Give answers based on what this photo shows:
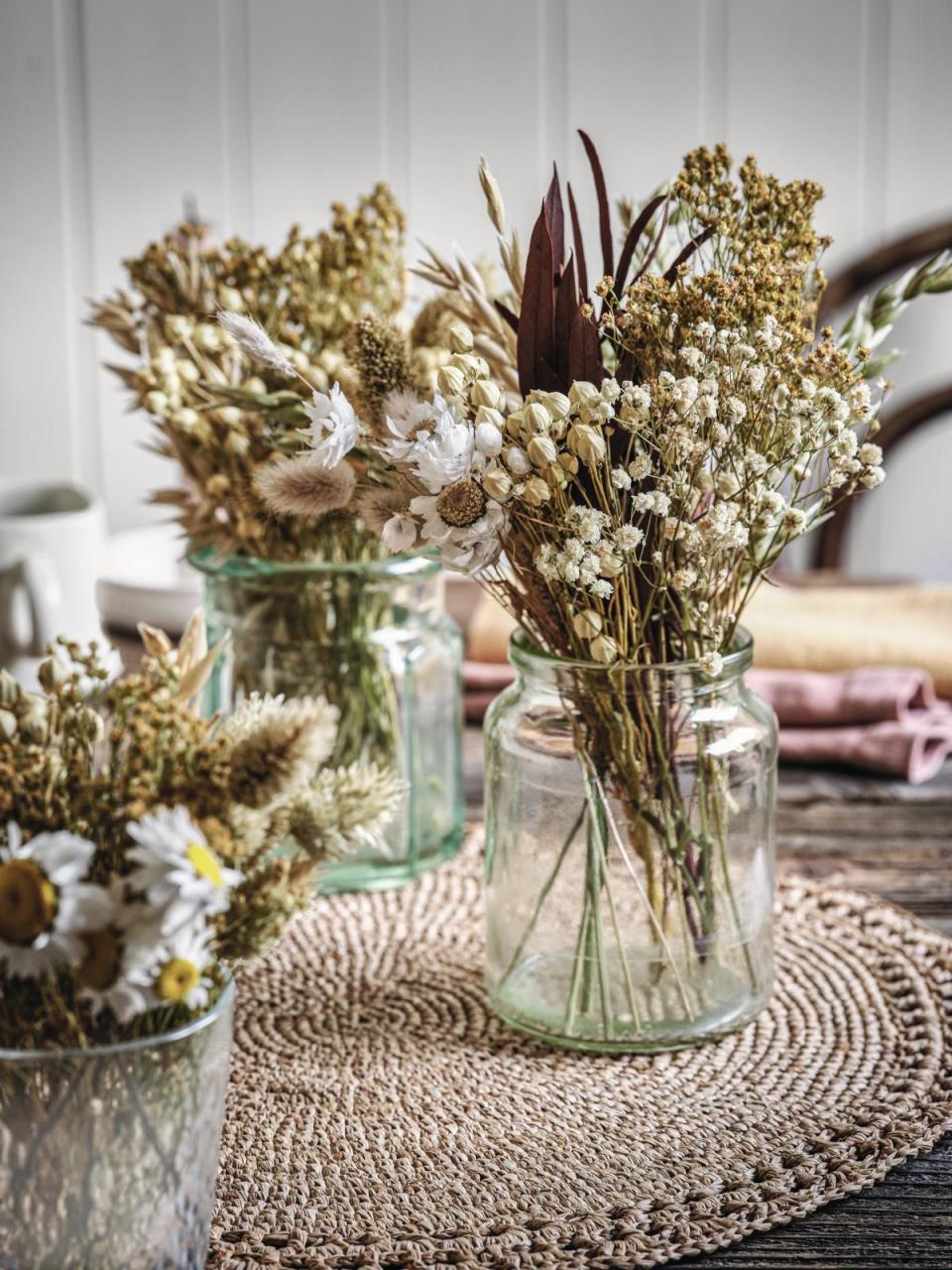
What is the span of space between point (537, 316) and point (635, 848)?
0.29m

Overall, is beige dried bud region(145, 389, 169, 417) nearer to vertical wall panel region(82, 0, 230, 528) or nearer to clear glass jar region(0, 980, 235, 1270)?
clear glass jar region(0, 980, 235, 1270)

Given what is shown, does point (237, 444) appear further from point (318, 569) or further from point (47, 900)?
point (47, 900)

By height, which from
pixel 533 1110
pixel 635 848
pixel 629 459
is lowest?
pixel 533 1110

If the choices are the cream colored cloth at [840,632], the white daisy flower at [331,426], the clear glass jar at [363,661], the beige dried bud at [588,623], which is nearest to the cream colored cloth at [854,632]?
the cream colored cloth at [840,632]

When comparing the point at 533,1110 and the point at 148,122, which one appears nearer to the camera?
the point at 533,1110

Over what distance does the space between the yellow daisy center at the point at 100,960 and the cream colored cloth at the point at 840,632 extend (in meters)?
0.90

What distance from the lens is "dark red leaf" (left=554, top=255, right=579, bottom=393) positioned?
28.8 inches

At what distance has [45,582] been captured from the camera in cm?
118

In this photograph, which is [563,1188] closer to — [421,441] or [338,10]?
[421,441]

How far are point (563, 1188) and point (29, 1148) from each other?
269mm

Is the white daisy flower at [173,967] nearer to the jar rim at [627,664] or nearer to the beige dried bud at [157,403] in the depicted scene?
the jar rim at [627,664]

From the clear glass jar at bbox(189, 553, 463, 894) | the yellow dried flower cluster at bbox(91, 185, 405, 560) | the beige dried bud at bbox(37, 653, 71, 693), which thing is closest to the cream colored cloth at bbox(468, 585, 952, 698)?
the clear glass jar at bbox(189, 553, 463, 894)

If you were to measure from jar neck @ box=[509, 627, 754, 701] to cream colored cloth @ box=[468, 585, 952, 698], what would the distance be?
1.89 feet

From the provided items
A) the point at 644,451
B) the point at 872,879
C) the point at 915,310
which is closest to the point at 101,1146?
the point at 644,451
